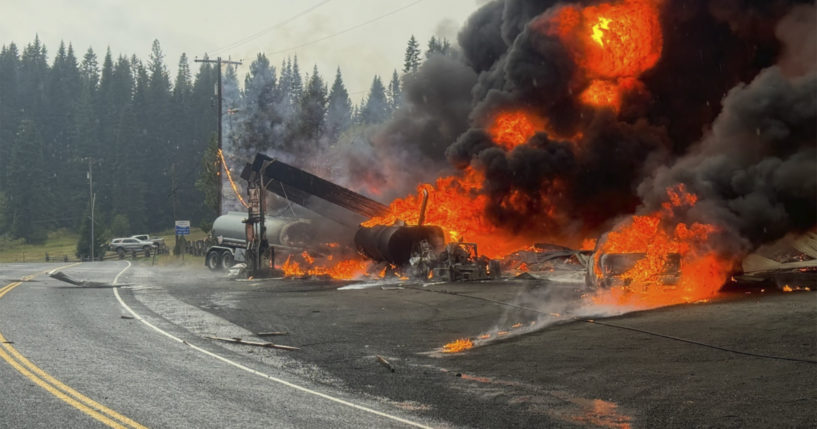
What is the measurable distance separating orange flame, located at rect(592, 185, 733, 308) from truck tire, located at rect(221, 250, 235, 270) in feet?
89.5

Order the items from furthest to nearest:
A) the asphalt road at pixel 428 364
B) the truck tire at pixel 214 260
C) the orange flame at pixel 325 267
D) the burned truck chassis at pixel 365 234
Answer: the truck tire at pixel 214 260 < the orange flame at pixel 325 267 < the burned truck chassis at pixel 365 234 < the asphalt road at pixel 428 364

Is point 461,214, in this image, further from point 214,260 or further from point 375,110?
point 375,110

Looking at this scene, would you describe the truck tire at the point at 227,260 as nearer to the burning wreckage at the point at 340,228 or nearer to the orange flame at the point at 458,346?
the burning wreckage at the point at 340,228

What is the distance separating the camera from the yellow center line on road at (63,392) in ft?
29.6

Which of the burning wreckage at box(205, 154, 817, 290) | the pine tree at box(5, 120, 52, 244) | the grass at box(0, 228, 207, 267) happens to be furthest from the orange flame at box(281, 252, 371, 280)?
the pine tree at box(5, 120, 52, 244)

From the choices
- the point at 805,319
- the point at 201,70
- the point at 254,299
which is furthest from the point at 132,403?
the point at 201,70

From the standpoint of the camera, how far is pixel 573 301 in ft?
68.1

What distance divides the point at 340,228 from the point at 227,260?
10301 millimetres

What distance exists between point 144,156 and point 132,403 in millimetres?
127424

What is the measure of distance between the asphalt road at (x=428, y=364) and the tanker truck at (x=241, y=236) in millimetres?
15392

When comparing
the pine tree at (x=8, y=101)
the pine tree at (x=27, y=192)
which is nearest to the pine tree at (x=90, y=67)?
the pine tree at (x=8, y=101)

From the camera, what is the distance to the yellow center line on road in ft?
29.6

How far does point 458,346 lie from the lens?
1487 centimetres

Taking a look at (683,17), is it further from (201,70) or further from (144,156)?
(201,70)
